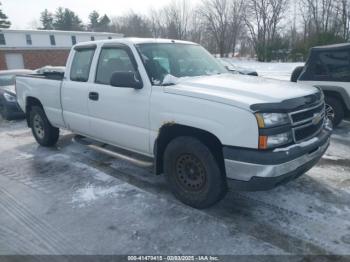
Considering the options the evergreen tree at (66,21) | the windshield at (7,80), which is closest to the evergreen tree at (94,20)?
the evergreen tree at (66,21)

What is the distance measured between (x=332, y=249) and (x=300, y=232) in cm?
33

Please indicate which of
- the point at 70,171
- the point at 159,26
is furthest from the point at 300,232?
the point at 159,26

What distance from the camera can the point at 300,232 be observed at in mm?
Answer: 2996

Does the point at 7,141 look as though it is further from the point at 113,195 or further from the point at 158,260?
the point at 158,260

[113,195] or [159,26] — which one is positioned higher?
[159,26]

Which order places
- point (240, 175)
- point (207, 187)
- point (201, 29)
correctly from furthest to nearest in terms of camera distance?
1. point (201, 29)
2. point (207, 187)
3. point (240, 175)

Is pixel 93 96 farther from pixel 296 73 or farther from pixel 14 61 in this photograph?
pixel 14 61

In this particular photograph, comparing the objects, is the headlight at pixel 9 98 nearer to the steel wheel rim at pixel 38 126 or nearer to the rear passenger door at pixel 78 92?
the steel wheel rim at pixel 38 126

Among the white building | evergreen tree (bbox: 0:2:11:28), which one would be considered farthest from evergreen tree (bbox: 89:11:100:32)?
the white building

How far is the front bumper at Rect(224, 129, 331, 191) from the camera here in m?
2.78

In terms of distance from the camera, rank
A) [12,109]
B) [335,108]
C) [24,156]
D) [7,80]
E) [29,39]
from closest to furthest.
A: [24,156] < [335,108] < [12,109] < [7,80] < [29,39]

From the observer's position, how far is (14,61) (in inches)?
1229

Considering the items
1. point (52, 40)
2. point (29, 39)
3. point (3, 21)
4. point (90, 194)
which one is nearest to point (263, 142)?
point (90, 194)

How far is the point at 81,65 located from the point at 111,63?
0.87 metres
